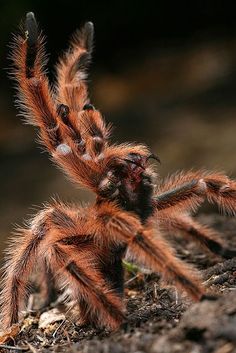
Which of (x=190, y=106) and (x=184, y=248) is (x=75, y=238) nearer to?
(x=184, y=248)

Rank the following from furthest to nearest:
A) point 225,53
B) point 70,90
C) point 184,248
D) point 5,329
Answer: point 225,53 → point 184,248 → point 70,90 → point 5,329

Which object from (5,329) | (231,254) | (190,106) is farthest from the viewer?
(190,106)

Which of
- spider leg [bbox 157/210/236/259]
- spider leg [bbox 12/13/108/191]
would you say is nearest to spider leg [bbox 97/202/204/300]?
spider leg [bbox 12/13/108/191]

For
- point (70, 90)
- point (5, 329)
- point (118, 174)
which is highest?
point (70, 90)

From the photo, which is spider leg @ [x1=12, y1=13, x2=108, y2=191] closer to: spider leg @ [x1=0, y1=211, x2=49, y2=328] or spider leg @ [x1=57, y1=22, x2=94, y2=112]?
spider leg @ [x1=57, y1=22, x2=94, y2=112]

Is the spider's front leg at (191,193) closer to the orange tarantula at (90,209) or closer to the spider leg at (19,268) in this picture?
the orange tarantula at (90,209)

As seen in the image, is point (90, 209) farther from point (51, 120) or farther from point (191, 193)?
point (191, 193)

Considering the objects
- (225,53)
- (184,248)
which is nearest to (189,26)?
(225,53)
